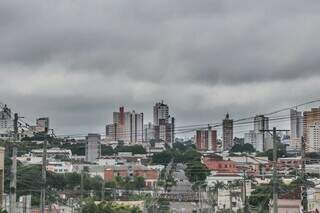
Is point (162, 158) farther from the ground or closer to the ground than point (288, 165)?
farther from the ground

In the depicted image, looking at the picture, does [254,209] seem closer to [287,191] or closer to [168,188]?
[287,191]

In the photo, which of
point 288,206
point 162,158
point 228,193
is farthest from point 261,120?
point 162,158

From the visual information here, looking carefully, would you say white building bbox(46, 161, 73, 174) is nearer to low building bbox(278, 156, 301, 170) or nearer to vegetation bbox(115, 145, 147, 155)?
low building bbox(278, 156, 301, 170)

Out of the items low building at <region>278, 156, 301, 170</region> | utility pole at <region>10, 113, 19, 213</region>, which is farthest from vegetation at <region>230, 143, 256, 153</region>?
utility pole at <region>10, 113, 19, 213</region>

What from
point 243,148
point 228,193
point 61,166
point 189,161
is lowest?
point 228,193

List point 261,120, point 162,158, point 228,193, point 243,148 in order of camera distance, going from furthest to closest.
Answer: point 243,148
point 162,158
point 228,193
point 261,120

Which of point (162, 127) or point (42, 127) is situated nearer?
point (42, 127)

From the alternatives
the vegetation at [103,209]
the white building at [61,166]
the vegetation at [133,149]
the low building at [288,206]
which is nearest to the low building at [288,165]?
the low building at [288,206]

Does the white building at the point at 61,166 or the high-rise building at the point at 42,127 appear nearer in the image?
the high-rise building at the point at 42,127

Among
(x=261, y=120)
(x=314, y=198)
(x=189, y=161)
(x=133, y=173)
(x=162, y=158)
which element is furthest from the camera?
(x=162, y=158)

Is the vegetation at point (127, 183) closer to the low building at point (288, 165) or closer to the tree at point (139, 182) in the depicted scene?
the tree at point (139, 182)

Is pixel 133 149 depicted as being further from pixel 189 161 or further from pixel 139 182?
pixel 139 182
